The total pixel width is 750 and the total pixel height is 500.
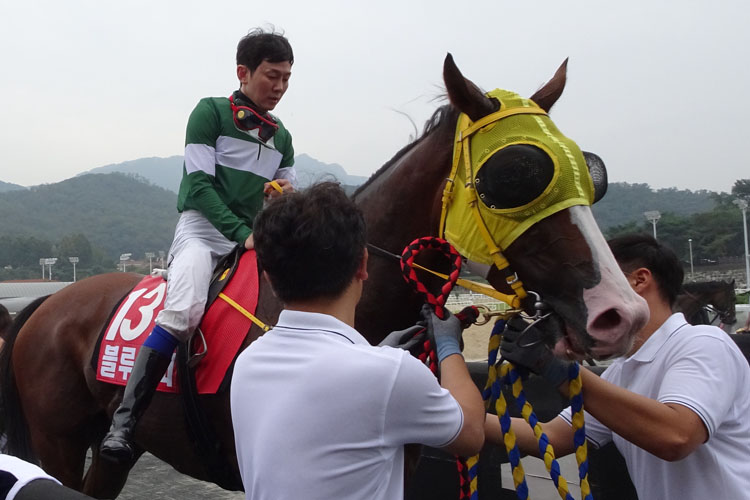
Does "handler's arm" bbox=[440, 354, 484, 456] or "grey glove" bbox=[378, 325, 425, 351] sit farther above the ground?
"grey glove" bbox=[378, 325, 425, 351]

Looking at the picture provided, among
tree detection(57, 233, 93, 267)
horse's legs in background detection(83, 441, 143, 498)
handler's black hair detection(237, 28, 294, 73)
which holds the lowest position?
tree detection(57, 233, 93, 267)

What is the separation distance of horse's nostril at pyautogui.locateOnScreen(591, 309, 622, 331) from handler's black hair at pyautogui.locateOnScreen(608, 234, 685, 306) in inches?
19.3

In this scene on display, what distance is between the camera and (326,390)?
52.4 inches

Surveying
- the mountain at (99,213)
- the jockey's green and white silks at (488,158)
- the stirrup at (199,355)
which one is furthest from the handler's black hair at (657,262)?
the mountain at (99,213)

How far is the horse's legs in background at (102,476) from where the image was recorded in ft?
12.4

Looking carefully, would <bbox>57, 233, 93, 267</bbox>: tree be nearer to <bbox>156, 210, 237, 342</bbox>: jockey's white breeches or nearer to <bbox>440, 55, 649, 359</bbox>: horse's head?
<bbox>156, 210, 237, 342</bbox>: jockey's white breeches

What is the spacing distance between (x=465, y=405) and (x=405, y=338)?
410mm

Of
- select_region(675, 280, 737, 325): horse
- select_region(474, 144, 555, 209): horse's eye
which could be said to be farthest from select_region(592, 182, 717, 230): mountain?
select_region(474, 144, 555, 209): horse's eye

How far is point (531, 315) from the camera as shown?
6.88 feet

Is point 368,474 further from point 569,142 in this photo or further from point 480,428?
point 569,142

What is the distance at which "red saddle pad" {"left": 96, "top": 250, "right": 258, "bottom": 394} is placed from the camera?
2752 mm

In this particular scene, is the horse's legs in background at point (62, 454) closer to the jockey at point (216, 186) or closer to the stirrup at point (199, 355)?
the jockey at point (216, 186)

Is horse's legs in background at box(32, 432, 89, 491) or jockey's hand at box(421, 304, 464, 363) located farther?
horse's legs in background at box(32, 432, 89, 491)

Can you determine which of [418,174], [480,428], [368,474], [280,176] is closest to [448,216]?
[418,174]
